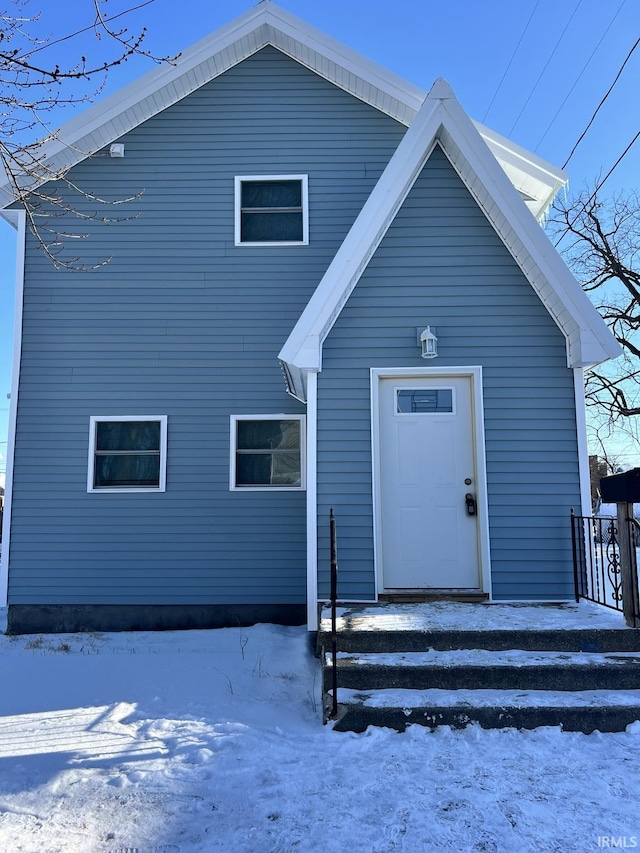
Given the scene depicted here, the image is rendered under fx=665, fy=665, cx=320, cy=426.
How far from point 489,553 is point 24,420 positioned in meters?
5.64

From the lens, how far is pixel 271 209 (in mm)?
8352

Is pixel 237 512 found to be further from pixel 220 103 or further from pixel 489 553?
pixel 220 103

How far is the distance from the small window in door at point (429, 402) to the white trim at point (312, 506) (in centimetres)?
87

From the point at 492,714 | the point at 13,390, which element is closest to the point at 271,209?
the point at 13,390

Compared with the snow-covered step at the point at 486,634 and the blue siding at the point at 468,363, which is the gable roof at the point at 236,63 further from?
the snow-covered step at the point at 486,634

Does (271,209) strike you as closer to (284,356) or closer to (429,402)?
(284,356)

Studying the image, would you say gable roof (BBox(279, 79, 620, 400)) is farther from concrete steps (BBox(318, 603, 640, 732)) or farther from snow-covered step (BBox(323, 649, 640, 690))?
snow-covered step (BBox(323, 649, 640, 690))

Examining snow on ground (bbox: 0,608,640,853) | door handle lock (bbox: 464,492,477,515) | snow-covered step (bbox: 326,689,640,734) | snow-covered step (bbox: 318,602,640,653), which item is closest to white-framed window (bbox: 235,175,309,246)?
door handle lock (bbox: 464,492,477,515)

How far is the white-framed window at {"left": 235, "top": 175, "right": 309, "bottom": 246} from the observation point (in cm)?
833

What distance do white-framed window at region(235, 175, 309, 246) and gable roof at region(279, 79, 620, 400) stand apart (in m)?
2.14

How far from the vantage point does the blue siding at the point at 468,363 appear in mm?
6168

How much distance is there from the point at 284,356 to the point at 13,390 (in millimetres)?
3956

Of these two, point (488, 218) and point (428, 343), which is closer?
point (428, 343)

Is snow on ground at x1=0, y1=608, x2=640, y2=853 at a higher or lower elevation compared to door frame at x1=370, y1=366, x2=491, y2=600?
lower
